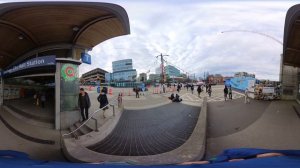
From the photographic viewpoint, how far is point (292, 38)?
1.34 metres

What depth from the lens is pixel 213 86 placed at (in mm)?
1303

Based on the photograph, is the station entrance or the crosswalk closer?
the crosswalk

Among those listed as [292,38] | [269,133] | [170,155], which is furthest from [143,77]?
[292,38]

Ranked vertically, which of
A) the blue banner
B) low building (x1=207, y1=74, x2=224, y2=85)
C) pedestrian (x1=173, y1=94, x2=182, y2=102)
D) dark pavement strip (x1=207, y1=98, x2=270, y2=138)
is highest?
the blue banner

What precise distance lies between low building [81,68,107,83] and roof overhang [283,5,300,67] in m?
1.07

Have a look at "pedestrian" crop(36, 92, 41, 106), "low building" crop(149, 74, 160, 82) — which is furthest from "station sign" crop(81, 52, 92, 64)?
"pedestrian" crop(36, 92, 41, 106)

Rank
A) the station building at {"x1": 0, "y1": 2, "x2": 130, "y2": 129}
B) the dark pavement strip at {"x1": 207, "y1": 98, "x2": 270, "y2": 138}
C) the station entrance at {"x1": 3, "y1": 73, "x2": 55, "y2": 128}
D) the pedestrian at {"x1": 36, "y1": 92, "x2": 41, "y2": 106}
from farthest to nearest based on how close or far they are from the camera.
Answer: the pedestrian at {"x1": 36, "y1": 92, "x2": 41, "y2": 106} → the station entrance at {"x1": 3, "y1": 73, "x2": 55, "y2": 128} → the dark pavement strip at {"x1": 207, "y1": 98, "x2": 270, "y2": 138} → the station building at {"x1": 0, "y1": 2, "x2": 130, "y2": 129}

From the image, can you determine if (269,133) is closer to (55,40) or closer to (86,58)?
(86,58)

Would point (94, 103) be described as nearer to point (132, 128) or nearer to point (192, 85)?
point (132, 128)

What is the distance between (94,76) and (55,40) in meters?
0.48

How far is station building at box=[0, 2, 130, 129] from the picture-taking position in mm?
1163

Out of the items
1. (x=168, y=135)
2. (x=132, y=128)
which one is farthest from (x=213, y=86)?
(x=132, y=128)

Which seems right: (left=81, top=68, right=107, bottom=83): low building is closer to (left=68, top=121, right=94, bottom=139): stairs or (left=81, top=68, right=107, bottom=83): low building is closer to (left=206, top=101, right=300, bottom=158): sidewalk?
(left=68, top=121, right=94, bottom=139): stairs

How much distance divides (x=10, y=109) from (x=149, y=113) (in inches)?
53.4
